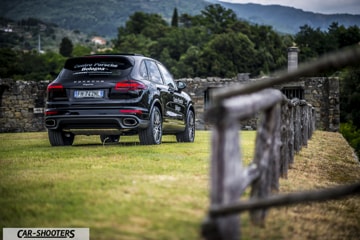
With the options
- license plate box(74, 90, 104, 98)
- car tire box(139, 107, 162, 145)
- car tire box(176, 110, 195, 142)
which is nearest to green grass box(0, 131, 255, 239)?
license plate box(74, 90, 104, 98)

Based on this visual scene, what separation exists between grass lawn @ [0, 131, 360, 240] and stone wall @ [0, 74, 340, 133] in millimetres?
15145

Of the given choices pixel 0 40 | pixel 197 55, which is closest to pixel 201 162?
pixel 197 55

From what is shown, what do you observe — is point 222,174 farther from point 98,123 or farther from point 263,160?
point 98,123

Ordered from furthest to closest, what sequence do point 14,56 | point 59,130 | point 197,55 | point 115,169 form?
point 14,56 → point 197,55 → point 59,130 → point 115,169

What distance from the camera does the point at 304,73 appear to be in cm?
321

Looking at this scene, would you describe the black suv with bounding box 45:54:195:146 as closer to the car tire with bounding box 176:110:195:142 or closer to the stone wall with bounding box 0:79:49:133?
the car tire with bounding box 176:110:195:142

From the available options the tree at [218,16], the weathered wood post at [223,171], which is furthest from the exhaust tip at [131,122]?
the tree at [218,16]

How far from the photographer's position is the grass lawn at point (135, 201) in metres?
3.79

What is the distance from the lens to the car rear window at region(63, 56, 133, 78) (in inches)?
364

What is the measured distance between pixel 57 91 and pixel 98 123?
38.1 inches

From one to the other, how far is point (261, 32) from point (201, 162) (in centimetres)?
6755

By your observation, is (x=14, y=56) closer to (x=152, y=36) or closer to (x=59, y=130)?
(x=152, y=36)

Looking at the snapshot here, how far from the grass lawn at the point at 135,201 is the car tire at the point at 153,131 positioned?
2.10 m

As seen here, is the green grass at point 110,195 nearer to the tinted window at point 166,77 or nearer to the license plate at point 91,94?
the license plate at point 91,94
